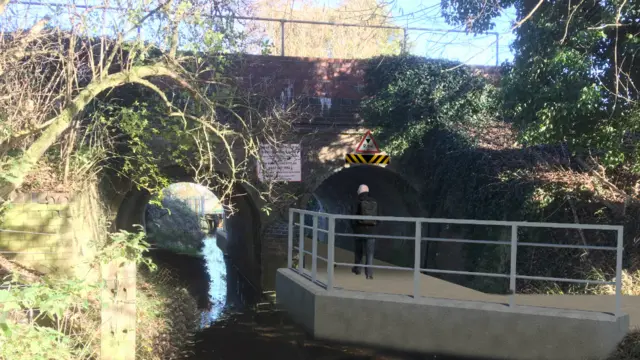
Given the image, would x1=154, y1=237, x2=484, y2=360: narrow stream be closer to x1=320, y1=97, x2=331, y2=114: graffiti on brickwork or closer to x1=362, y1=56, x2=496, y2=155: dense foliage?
x1=320, y1=97, x2=331, y2=114: graffiti on brickwork

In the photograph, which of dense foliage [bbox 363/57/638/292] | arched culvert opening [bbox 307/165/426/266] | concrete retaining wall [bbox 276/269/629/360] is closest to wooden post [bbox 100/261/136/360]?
concrete retaining wall [bbox 276/269/629/360]

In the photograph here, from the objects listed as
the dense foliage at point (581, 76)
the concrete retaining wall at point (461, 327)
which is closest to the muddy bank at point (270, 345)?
the concrete retaining wall at point (461, 327)

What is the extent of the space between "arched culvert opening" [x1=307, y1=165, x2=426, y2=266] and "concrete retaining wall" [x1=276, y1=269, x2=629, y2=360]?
748cm

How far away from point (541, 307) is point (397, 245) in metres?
9.78

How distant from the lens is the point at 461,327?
5559 mm

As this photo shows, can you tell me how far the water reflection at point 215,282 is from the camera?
31.5 feet

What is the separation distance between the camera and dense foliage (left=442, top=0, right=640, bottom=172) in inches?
254

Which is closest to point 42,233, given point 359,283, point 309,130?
point 359,283

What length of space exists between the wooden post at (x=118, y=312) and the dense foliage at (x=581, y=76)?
5.14 metres

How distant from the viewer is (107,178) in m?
10.7

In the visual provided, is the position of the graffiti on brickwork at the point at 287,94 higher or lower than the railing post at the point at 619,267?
higher

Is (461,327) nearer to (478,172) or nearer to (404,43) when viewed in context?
(478,172)

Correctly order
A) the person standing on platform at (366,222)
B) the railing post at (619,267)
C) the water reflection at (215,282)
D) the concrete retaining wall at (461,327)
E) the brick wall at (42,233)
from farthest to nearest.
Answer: the water reflection at (215,282) < the brick wall at (42,233) < the person standing on platform at (366,222) < the concrete retaining wall at (461,327) < the railing post at (619,267)

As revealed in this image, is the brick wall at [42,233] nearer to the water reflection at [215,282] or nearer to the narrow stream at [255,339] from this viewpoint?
the narrow stream at [255,339]
